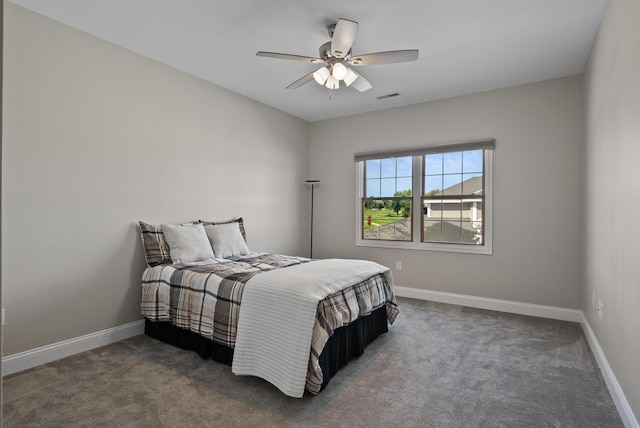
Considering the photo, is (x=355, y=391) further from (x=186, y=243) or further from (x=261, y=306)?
(x=186, y=243)

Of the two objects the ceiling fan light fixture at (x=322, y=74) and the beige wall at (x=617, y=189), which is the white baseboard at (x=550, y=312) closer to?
the beige wall at (x=617, y=189)

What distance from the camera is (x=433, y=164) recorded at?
477 centimetres

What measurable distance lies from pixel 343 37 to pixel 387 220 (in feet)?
9.69

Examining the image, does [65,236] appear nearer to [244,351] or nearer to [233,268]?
[233,268]

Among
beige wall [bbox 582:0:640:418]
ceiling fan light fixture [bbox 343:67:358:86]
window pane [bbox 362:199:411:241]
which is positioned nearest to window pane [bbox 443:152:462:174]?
window pane [bbox 362:199:411:241]

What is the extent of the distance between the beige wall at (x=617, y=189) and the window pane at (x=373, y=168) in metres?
2.56

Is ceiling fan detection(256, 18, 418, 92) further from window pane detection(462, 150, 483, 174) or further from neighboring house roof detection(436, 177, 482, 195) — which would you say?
neighboring house roof detection(436, 177, 482, 195)

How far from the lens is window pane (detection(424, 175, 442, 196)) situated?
4.73 meters

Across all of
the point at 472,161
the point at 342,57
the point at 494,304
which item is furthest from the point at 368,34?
the point at 494,304

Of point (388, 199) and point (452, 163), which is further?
point (388, 199)

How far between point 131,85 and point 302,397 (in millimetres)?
3099

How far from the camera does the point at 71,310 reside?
9.78 feet

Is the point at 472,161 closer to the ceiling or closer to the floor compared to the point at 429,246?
closer to the ceiling

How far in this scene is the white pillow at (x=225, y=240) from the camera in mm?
3760
